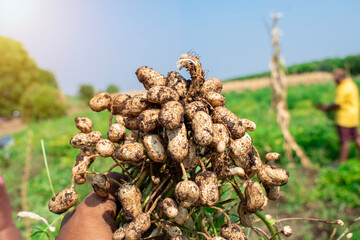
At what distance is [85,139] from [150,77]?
0.29 metres

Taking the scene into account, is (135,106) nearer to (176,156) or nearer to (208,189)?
(176,156)

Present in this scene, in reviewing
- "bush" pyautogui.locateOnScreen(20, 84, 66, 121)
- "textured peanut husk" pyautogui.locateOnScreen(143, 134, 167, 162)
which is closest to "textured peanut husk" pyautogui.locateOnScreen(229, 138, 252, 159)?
"textured peanut husk" pyautogui.locateOnScreen(143, 134, 167, 162)

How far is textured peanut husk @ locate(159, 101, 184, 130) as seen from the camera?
2.85 ft

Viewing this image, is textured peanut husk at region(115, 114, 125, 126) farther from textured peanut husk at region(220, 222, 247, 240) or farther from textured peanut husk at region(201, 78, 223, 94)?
textured peanut husk at region(220, 222, 247, 240)

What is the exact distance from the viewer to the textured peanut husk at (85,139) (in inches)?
41.1

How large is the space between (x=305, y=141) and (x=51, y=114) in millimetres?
17957

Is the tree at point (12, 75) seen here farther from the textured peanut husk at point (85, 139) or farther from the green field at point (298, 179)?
the textured peanut husk at point (85, 139)

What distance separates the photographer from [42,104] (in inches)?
852

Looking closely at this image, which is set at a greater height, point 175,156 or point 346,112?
point 175,156

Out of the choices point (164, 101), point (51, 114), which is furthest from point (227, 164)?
point (51, 114)

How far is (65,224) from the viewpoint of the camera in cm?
109

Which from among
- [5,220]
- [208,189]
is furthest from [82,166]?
[208,189]

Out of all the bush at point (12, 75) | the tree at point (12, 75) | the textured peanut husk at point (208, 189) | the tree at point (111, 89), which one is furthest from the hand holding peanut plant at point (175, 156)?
the bush at point (12, 75)

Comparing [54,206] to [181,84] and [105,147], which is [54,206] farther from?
[181,84]
